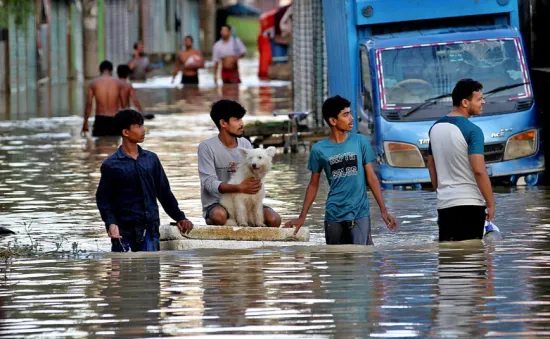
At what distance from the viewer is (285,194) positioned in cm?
1680

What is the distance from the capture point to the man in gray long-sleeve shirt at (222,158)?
11323 millimetres

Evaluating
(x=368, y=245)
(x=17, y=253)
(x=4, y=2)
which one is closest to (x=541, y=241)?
(x=368, y=245)

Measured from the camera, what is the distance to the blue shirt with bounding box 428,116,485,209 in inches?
422

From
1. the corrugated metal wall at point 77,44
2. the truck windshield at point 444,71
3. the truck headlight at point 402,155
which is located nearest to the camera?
the truck headlight at point 402,155

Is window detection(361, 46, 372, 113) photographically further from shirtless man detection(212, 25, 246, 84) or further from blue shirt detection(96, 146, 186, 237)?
shirtless man detection(212, 25, 246, 84)

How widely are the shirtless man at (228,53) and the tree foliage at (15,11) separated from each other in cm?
591

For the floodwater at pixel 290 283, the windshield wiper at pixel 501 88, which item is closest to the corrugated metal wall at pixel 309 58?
the windshield wiper at pixel 501 88

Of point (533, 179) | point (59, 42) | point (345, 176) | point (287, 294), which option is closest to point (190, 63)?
point (59, 42)

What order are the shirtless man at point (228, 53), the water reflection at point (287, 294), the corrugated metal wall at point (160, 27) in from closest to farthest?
the water reflection at point (287, 294) → the shirtless man at point (228, 53) → the corrugated metal wall at point (160, 27)

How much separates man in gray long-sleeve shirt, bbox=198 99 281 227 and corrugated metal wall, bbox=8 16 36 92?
29224 millimetres

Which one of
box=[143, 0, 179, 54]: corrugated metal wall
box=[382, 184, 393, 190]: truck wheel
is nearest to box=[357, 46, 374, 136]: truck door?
box=[382, 184, 393, 190]: truck wheel

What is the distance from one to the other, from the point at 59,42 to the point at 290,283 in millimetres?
40152

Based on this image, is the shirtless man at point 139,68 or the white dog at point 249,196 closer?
the white dog at point 249,196

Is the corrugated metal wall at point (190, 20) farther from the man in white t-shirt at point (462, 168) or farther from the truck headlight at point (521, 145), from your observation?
the man in white t-shirt at point (462, 168)
